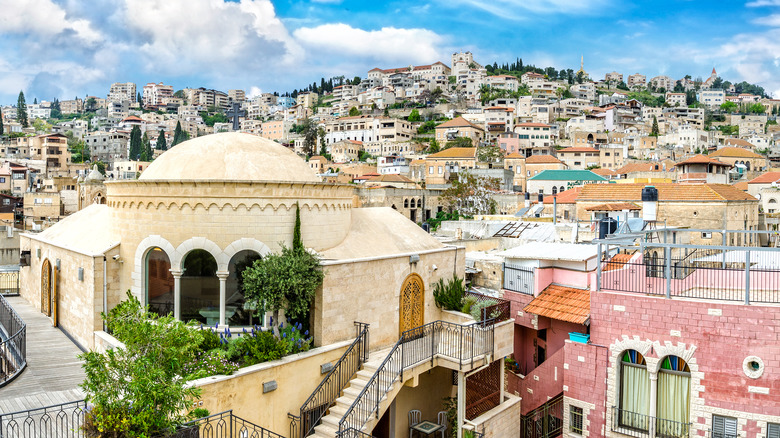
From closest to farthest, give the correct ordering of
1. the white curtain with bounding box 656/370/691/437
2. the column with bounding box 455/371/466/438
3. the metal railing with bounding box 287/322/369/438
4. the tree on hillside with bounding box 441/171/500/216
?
the metal railing with bounding box 287/322/369/438 → the white curtain with bounding box 656/370/691/437 → the column with bounding box 455/371/466/438 → the tree on hillside with bounding box 441/171/500/216

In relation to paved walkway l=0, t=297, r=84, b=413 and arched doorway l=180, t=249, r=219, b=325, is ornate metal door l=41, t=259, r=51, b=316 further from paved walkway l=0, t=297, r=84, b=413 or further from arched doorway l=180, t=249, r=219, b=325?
arched doorway l=180, t=249, r=219, b=325

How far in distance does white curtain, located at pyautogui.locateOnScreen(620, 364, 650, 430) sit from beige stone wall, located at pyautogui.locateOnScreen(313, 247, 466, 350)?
578 centimetres

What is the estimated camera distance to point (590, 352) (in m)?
13.9

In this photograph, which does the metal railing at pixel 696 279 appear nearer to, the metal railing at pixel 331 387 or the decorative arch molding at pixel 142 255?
the metal railing at pixel 331 387

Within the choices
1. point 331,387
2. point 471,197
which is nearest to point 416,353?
point 331,387

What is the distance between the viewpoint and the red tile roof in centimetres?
1451

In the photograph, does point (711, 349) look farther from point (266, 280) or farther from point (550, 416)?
point (266, 280)

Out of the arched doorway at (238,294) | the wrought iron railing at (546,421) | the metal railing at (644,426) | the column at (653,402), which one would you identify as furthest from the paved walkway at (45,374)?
the column at (653,402)

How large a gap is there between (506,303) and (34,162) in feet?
333

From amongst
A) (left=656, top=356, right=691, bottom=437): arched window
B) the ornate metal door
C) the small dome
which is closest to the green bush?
the small dome

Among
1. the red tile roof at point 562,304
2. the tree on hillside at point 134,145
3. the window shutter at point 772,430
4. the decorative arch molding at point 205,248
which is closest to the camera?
the window shutter at point 772,430

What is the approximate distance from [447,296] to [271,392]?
6.88 m

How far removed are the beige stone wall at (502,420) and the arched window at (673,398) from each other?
4.07m

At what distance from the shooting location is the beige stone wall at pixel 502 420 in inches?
564
